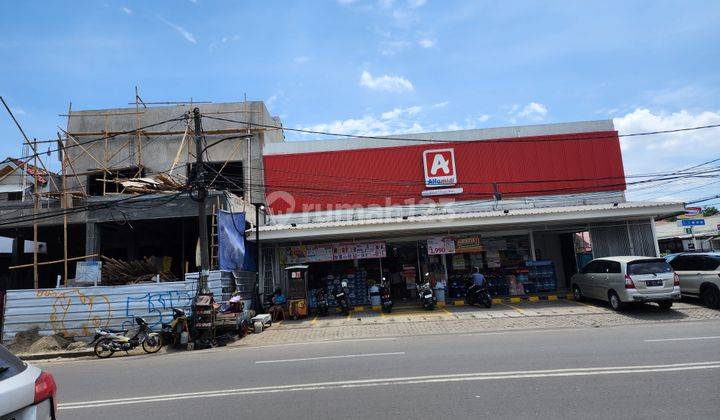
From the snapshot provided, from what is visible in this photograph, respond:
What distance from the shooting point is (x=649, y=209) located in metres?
17.8

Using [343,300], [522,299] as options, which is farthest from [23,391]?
[522,299]

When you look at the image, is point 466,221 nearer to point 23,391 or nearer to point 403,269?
point 403,269

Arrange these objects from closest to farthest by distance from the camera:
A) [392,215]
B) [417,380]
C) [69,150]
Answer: [417,380], [392,215], [69,150]

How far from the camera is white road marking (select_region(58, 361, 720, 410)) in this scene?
676 cm

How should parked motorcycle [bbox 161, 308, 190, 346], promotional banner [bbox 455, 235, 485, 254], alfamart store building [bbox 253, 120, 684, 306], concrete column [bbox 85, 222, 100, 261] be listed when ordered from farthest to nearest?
1. alfamart store building [bbox 253, 120, 684, 306]
2. promotional banner [bbox 455, 235, 485, 254]
3. concrete column [bbox 85, 222, 100, 261]
4. parked motorcycle [bbox 161, 308, 190, 346]

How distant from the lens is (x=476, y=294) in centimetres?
1756

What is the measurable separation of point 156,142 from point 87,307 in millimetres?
12260

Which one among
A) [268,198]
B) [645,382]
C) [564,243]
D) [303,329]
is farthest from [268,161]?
[645,382]

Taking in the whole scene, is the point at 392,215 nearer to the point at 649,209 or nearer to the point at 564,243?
the point at 564,243

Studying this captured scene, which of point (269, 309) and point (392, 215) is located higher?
point (392, 215)

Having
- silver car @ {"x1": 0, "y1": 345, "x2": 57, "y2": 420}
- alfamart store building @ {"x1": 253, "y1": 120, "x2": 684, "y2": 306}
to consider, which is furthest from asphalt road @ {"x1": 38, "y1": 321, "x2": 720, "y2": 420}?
alfamart store building @ {"x1": 253, "y1": 120, "x2": 684, "y2": 306}

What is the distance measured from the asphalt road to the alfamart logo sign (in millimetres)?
12197

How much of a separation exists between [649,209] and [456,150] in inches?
350

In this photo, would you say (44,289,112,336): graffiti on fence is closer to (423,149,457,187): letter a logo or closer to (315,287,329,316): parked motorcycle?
(315,287,329,316): parked motorcycle
